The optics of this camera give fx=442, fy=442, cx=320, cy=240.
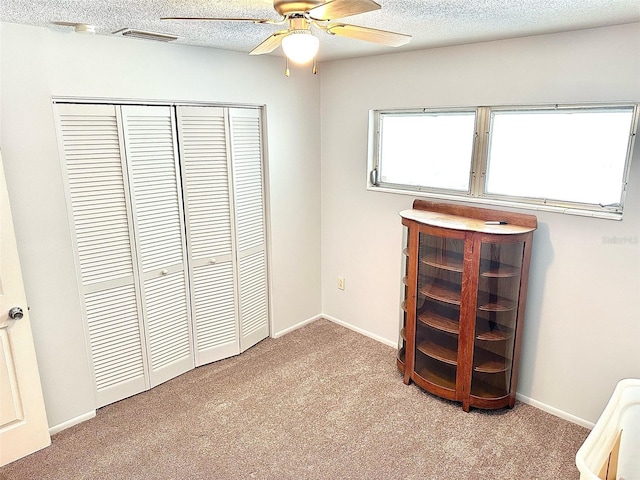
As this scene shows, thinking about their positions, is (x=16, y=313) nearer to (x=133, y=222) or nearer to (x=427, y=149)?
(x=133, y=222)

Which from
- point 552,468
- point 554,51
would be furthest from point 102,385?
point 554,51

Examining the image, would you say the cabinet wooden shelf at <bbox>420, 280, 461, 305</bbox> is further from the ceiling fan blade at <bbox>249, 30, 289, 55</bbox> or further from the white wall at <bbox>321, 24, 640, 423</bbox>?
the ceiling fan blade at <bbox>249, 30, 289, 55</bbox>

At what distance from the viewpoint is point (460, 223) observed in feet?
9.14

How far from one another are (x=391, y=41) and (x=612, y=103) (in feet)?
4.51

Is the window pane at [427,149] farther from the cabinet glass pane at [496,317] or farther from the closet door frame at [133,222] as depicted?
the closet door frame at [133,222]

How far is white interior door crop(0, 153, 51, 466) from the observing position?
231cm

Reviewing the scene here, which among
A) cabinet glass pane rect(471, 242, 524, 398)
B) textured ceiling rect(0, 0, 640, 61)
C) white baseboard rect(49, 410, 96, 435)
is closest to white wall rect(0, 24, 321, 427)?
white baseboard rect(49, 410, 96, 435)

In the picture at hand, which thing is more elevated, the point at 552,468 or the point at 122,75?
the point at 122,75

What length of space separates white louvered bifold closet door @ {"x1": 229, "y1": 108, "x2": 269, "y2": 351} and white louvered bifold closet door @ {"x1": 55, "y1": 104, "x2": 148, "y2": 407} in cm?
82

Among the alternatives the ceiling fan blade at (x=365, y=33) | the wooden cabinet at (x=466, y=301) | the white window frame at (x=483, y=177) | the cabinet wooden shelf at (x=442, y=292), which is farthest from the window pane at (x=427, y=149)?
the ceiling fan blade at (x=365, y=33)

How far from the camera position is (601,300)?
254 cm

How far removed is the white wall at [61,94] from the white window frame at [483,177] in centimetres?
81

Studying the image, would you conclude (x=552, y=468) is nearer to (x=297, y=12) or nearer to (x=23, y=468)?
(x=297, y=12)

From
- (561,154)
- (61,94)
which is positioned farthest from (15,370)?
(561,154)
